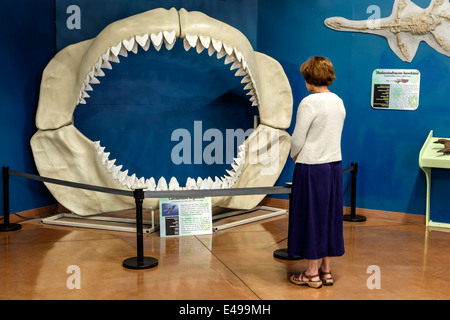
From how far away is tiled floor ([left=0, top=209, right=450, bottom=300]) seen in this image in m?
3.11

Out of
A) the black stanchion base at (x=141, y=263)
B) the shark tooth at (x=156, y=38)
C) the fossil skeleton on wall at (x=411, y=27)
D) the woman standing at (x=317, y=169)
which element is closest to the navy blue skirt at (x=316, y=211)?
the woman standing at (x=317, y=169)

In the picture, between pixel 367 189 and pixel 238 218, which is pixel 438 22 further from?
pixel 238 218

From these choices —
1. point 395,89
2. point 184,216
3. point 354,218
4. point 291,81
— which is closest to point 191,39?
point 184,216

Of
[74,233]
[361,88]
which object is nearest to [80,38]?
[74,233]

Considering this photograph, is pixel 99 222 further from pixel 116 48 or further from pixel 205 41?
pixel 205 41

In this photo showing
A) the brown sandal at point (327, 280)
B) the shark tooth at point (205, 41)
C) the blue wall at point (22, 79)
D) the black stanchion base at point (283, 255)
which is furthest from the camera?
the blue wall at point (22, 79)

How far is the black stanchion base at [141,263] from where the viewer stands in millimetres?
3521

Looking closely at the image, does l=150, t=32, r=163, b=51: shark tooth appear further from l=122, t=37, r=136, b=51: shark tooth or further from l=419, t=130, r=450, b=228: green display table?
l=419, t=130, r=450, b=228: green display table

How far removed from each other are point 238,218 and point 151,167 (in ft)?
3.81

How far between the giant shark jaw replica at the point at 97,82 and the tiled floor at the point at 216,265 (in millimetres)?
389

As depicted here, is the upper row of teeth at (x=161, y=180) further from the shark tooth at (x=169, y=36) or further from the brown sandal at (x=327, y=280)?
the brown sandal at (x=327, y=280)

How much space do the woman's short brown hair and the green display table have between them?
196 centimetres

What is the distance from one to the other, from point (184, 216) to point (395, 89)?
→ 236 cm

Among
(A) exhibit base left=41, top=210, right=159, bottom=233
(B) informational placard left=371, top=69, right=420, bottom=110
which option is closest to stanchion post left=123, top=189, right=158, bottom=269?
(A) exhibit base left=41, top=210, right=159, bottom=233
